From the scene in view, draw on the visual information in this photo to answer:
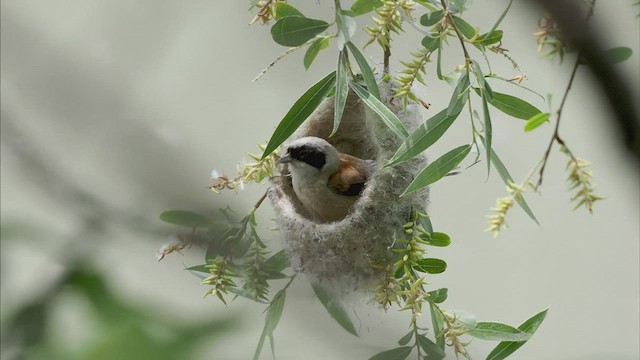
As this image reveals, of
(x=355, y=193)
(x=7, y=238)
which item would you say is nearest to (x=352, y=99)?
(x=355, y=193)

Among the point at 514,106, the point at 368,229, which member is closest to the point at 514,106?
the point at 514,106

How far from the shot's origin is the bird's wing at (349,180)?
1674 mm

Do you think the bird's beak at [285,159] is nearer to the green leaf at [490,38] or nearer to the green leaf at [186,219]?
the green leaf at [186,219]

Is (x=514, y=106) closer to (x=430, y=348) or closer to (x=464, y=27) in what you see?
(x=464, y=27)

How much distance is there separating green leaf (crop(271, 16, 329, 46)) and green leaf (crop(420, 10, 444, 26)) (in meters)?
0.16

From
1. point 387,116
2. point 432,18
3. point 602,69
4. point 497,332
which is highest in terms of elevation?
point 432,18

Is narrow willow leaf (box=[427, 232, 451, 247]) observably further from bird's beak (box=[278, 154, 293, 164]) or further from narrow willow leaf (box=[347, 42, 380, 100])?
bird's beak (box=[278, 154, 293, 164])

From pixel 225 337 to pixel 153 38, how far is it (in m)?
0.88

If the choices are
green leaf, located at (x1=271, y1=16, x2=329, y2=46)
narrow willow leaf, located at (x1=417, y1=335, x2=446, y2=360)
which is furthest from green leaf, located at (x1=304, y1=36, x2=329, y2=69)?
narrow willow leaf, located at (x1=417, y1=335, x2=446, y2=360)

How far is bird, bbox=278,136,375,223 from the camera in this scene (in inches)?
64.4

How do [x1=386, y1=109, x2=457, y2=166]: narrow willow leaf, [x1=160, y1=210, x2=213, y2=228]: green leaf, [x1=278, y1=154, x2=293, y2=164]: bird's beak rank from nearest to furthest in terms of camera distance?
[x1=160, y1=210, x2=213, y2=228]: green leaf, [x1=386, y1=109, x2=457, y2=166]: narrow willow leaf, [x1=278, y1=154, x2=293, y2=164]: bird's beak

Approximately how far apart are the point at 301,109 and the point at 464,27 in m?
0.29

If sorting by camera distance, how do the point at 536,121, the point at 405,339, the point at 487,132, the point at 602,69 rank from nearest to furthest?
the point at 602,69, the point at 536,121, the point at 487,132, the point at 405,339

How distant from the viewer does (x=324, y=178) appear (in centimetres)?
167
